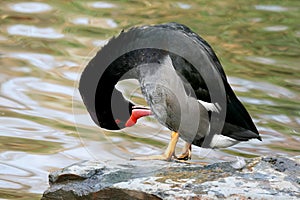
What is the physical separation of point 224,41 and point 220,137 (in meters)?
4.46

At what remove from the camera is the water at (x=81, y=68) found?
736cm

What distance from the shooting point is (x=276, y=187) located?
17.2 feet

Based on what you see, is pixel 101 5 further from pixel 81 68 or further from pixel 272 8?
pixel 81 68

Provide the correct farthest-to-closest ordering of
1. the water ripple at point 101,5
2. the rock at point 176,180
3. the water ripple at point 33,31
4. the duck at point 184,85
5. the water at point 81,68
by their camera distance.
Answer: the water ripple at point 101,5 → the water ripple at point 33,31 → the water at point 81,68 → the duck at point 184,85 → the rock at point 176,180

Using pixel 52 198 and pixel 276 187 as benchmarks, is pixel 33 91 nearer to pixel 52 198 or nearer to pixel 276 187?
pixel 52 198

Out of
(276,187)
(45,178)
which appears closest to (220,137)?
(276,187)

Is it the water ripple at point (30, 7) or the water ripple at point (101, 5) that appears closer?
the water ripple at point (30, 7)

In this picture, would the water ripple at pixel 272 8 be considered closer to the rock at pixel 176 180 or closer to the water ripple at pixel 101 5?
the water ripple at pixel 101 5

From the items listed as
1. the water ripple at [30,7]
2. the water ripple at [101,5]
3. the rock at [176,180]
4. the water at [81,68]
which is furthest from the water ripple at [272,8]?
the rock at [176,180]

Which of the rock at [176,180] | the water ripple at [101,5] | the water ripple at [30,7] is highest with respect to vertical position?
the water ripple at [101,5]

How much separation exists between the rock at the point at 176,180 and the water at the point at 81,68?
73 centimetres

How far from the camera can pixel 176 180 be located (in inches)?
216

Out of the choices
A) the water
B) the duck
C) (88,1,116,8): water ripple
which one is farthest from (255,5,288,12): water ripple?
the duck

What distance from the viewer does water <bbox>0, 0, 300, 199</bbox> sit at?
7.36 meters
